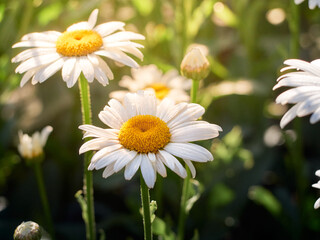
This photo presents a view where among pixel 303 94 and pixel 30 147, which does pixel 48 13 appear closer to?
pixel 30 147

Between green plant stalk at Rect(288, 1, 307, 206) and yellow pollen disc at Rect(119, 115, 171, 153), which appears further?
green plant stalk at Rect(288, 1, 307, 206)

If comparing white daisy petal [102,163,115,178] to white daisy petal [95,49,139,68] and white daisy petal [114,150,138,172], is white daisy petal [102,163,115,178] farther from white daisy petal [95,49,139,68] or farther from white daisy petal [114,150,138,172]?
white daisy petal [95,49,139,68]

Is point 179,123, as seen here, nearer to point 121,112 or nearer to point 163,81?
point 121,112

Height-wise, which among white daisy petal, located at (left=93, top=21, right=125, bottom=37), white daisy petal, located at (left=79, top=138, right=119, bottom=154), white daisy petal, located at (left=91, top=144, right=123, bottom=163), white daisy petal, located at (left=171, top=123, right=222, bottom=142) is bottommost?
white daisy petal, located at (left=91, top=144, right=123, bottom=163)

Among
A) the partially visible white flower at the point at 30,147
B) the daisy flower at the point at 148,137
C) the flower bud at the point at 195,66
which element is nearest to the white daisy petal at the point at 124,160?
the daisy flower at the point at 148,137

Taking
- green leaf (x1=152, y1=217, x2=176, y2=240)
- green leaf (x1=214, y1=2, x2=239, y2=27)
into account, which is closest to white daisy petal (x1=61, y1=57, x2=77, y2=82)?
green leaf (x1=152, y1=217, x2=176, y2=240)

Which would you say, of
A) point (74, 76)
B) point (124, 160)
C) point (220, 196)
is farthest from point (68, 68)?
point (220, 196)
